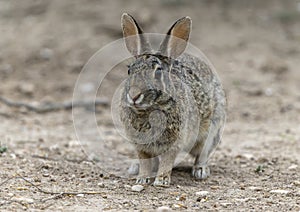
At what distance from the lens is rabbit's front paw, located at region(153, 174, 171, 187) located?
5.67m

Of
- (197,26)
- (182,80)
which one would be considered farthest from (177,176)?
(197,26)

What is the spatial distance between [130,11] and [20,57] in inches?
106

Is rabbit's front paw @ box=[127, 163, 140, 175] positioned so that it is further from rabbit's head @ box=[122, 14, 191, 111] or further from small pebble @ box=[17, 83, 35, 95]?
small pebble @ box=[17, 83, 35, 95]

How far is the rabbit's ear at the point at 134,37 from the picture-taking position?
5.42 metres

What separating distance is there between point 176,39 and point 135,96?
82cm

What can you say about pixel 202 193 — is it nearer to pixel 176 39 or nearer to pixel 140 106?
pixel 140 106

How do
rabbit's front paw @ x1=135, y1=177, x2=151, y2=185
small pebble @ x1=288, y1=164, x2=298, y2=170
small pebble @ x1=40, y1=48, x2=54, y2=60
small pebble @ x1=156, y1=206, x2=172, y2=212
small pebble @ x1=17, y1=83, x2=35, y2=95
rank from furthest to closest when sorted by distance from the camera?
1. small pebble @ x1=40, y1=48, x2=54, y2=60
2. small pebble @ x1=17, y1=83, x2=35, y2=95
3. small pebble @ x1=288, y1=164, x2=298, y2=170
4. rabbit's front paw @ x1=135, y1=177, x2=151, y2=185
5. small pebble @ x1=156, y1=206, x2=172, y2=212

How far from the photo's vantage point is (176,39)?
17.9 ft

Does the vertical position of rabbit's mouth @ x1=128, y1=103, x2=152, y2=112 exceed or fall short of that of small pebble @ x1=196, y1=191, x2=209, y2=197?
it exceeds it

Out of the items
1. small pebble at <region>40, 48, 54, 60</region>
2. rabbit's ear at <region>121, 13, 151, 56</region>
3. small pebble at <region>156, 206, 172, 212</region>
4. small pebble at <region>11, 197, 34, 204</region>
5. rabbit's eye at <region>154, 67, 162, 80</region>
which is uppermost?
small pebble at <region>40, 48, 54, 60</region>

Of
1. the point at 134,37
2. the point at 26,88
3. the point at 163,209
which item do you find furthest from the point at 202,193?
the point at 26,88

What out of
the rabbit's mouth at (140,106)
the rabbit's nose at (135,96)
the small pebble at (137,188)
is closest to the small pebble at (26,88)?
the small pebble at (137,188)

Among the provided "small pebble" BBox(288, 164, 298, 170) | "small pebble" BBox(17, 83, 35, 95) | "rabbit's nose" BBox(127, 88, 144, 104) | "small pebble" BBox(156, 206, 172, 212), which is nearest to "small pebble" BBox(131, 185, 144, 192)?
"small pebble" BBox(156, 206, 172, 212)

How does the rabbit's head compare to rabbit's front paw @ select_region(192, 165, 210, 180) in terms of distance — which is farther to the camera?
rabbit's front paw @ select_region(192, 165, 210, 180)
